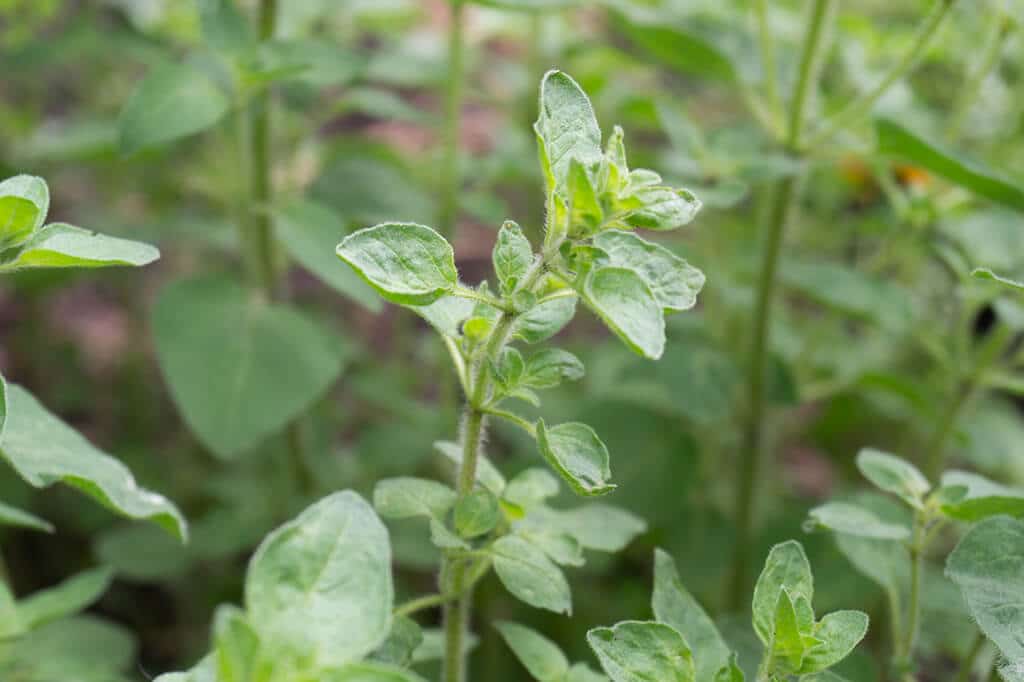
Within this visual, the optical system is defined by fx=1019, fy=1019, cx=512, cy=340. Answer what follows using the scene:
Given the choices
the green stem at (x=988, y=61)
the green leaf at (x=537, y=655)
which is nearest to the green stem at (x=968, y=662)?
the green leaf at (x=537, y=655)

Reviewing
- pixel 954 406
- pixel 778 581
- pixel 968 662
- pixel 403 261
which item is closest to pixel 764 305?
pixel 954 406

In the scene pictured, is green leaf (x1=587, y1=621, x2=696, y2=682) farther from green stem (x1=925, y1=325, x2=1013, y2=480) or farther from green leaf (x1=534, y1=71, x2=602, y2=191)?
green stem (x1=925, y1=325, x2=1013, y2=480)

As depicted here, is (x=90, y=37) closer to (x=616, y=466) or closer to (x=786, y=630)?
(x=616, y=466)

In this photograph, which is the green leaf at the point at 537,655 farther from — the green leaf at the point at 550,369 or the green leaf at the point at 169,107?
the green leaf at the point at 169,107

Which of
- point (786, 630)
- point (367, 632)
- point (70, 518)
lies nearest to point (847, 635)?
point (786, 630)

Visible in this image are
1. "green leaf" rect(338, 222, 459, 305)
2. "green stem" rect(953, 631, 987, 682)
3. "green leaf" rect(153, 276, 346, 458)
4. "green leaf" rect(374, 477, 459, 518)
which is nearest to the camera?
"green leaf" rect(338, 222, 459, 305)

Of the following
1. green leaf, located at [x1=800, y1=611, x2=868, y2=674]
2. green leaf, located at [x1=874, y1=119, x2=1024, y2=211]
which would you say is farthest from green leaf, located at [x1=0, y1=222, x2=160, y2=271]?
green leaf, located at [x1=874, y1=119, x2=1024, y2=211]
